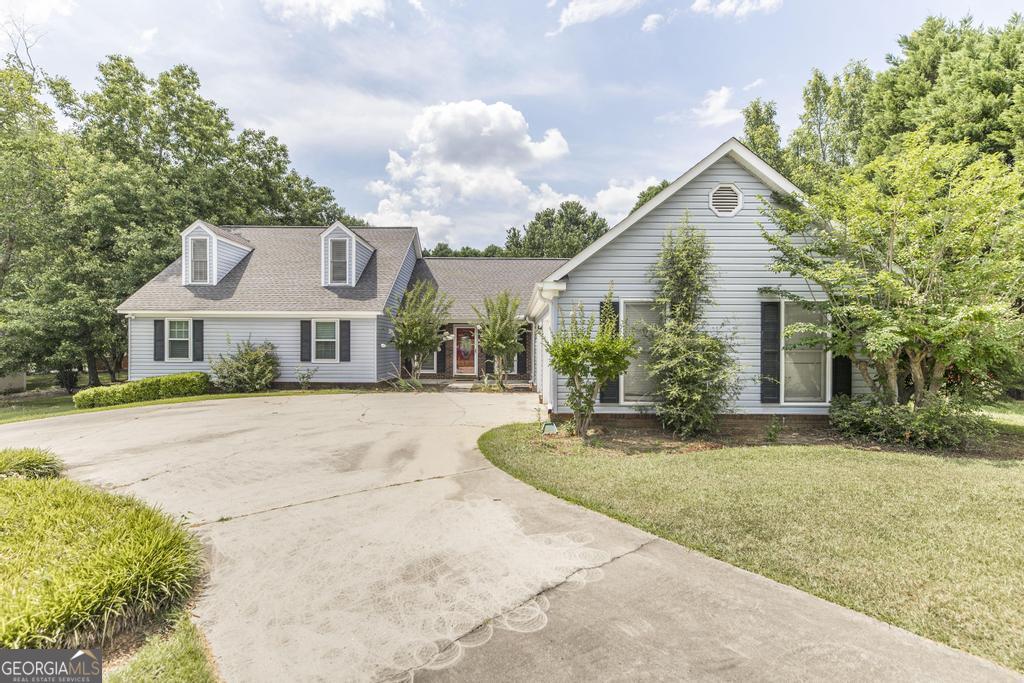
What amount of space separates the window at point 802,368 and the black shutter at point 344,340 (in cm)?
1332

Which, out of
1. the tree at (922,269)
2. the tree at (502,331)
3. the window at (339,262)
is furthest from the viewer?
the window at (339,262)

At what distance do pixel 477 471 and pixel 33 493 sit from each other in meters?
4.78

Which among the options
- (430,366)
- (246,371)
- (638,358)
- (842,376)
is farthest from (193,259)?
(842,376)

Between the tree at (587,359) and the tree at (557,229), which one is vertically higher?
the tree at (557,229)

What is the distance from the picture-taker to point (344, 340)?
1552 cm

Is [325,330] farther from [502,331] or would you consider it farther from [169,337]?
[502,331]

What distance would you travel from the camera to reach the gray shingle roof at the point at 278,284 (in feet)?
50.9

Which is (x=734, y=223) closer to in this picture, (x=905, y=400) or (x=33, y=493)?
(x=905, y=400)

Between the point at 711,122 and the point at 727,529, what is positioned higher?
the point at 711,122

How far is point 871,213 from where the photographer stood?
7336mm

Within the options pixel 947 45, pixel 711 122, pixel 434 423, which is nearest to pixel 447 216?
pixel 711 122

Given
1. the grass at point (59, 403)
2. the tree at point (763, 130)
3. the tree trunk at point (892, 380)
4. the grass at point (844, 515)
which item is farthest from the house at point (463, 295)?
the tree at point (763, 130)

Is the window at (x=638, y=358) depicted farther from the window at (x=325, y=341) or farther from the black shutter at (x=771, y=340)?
the window at (x=325, y=341)

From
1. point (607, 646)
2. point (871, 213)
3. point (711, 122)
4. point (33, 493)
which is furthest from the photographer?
point (711, 122)
